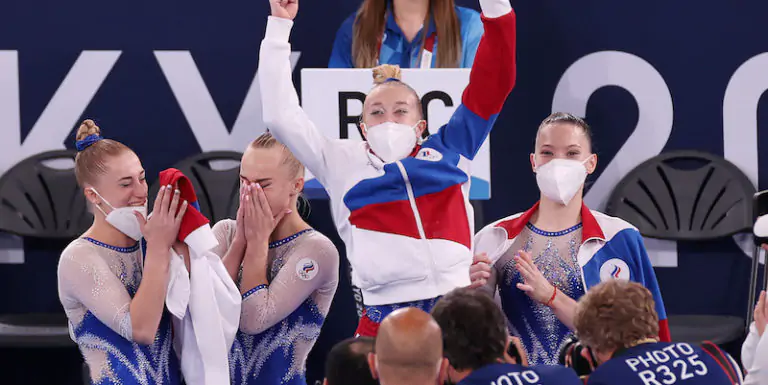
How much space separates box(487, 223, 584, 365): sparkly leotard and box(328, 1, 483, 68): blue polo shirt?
4.62 feet

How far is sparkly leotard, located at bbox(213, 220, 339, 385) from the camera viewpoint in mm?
3480

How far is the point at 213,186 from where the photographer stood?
5109 mm

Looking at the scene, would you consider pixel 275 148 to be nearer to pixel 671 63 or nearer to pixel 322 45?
pixel 322 45

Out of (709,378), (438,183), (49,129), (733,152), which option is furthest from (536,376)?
(49,129)

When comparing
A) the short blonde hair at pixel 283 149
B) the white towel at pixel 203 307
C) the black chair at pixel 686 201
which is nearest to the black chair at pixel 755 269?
the black chair at pixel 686 201

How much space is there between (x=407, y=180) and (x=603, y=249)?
2.48 ft

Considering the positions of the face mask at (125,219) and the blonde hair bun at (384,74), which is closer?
the face mask at (125,219)

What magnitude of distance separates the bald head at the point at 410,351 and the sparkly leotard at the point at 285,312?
1026 millimetres

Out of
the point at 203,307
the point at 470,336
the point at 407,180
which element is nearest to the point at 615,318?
the point at 470,336

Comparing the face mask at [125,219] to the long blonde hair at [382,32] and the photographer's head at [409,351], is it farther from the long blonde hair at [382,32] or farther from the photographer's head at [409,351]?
the long blonde hair at [382,32]

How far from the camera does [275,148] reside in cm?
366

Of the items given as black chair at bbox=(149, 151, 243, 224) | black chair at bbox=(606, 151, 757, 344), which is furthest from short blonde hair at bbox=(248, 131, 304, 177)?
black chair at bbox=(606, 151, 757, 344)

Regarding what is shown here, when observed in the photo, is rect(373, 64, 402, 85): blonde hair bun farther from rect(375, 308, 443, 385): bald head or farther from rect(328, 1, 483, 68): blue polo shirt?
rect(375, 308, 443, 385): bald head

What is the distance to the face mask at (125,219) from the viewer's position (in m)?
3.35
